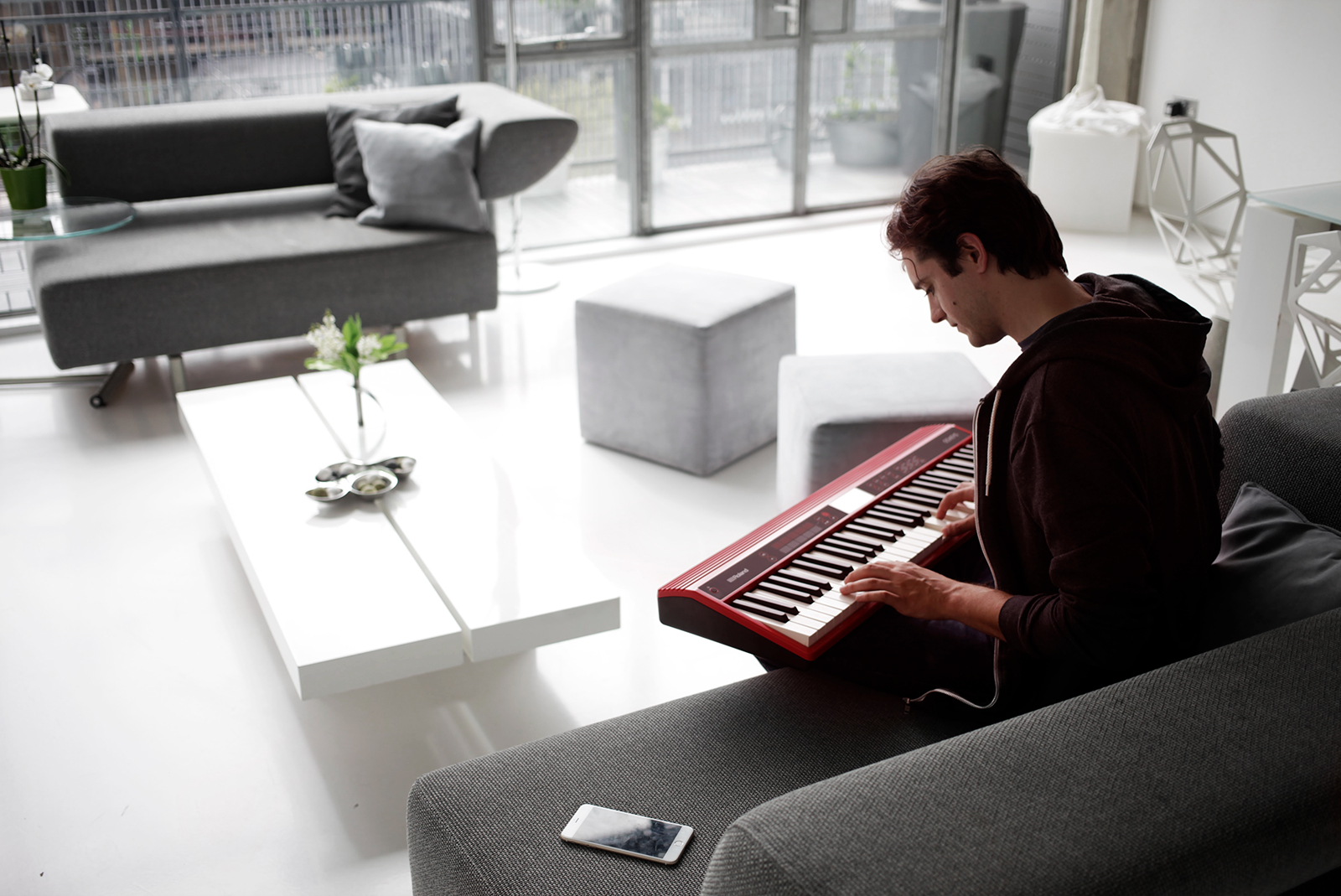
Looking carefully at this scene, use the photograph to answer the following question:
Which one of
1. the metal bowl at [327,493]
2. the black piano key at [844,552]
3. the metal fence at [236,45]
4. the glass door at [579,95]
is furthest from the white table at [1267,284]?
the metal fence at [236,45]

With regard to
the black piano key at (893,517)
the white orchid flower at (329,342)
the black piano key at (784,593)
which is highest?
the white orchid flower at (329,342)

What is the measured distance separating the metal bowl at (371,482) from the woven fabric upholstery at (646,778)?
1195mm

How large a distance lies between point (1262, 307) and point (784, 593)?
2.03 metres

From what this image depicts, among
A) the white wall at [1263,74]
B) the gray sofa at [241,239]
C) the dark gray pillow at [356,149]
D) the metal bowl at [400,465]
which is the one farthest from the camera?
the white wall at [1263,74]

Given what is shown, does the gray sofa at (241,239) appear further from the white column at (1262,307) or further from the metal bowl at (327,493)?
the white column at (1262,307)

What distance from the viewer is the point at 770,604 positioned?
1.78 metres

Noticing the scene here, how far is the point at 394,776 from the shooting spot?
2289 mm

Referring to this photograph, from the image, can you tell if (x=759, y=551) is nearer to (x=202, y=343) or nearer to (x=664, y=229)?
(x=202, y=343)

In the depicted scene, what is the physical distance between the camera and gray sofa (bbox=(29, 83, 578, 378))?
12.9 ft

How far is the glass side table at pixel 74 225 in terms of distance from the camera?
3.83 metres

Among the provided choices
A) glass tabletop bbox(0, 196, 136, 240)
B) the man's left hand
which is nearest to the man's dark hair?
the man's left hand

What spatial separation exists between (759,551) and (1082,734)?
0.77 meters

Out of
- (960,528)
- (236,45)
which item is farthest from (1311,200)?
(236,45)

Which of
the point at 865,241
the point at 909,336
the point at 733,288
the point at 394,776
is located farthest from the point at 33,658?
the point at 865,241
